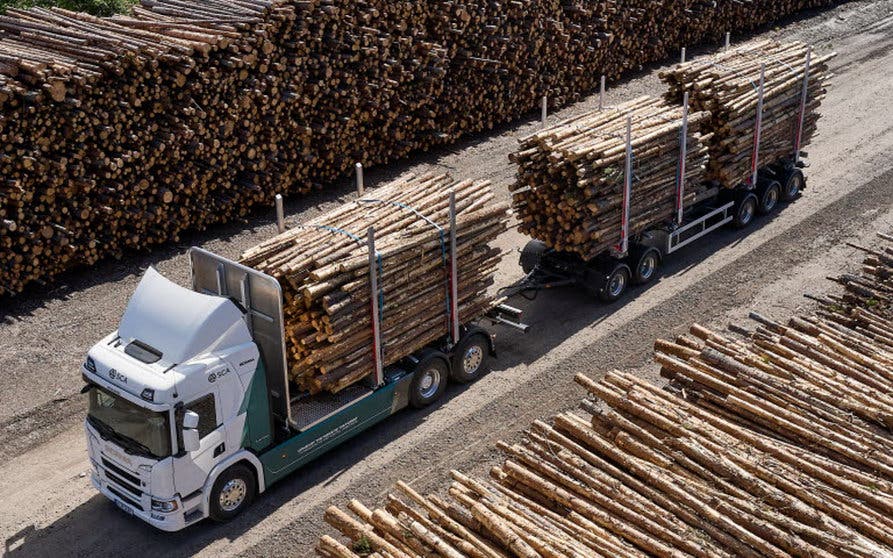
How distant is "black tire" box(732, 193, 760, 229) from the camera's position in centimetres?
2417

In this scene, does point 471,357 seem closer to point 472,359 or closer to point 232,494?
point 472,359

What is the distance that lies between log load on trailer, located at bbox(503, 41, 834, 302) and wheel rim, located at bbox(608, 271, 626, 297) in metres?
0.04

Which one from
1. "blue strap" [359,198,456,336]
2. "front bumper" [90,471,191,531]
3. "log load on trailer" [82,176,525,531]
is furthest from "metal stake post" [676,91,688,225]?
"front bumper" [90,471,191,531]

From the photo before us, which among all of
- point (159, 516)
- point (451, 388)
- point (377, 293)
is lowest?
point (451, 388)

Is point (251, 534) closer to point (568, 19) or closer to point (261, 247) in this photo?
point (261, 247)

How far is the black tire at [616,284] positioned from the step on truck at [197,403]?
6.76 m

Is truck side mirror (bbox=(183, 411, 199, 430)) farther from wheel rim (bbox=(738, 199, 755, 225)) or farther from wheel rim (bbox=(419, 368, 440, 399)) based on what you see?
wheel rim (bbox=(738, 199, 755, 225))

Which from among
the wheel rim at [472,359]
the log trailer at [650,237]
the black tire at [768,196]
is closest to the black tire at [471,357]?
the wheel rim at [472,359]

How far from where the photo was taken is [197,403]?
14.6 metres

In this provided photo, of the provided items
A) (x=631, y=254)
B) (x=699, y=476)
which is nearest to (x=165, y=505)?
(x=699, y=476)

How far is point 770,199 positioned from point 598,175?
6.66 metres

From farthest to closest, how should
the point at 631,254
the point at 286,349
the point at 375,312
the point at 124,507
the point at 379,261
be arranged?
the point at 631,254 → the point at 375,312 → the point at 379,261 → the point at 286,349 → the point at 124,507

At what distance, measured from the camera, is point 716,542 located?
37.4ft

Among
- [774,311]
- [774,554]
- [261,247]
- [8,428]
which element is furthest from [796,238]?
[8,428]
